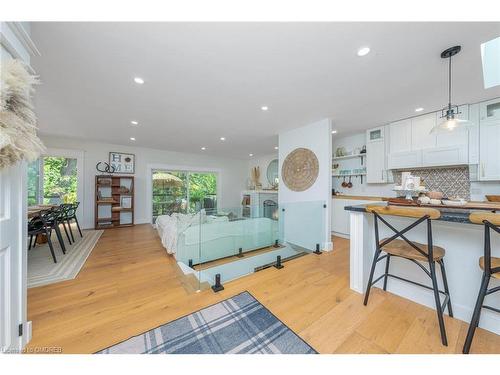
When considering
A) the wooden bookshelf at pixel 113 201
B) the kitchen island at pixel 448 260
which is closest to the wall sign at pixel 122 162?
the wooden bookshelf at pixel 113 201

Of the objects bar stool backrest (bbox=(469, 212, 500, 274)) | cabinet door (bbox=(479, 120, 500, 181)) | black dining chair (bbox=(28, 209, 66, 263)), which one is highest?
cabinet door (bbox=(479, 120, 500, 181))

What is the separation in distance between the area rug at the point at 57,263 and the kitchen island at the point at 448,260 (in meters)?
3.25

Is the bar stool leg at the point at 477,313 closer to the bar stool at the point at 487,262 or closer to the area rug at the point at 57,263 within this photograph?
the bar stool at the point at 487,262

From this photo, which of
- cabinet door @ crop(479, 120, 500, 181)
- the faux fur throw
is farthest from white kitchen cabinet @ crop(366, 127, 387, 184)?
the faux fur throw

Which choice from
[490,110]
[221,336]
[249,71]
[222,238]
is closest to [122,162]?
[222,238]

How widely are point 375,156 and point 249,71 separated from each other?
3.23m

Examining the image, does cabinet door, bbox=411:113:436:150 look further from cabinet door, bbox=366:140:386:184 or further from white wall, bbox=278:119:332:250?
white wall, bbox=278:119:332:250

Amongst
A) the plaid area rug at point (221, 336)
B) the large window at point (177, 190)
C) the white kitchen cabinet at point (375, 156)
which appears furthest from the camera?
the large window at point (177, 190)

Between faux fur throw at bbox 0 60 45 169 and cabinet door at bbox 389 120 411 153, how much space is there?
4577 mm

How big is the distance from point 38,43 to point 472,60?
3.86 m

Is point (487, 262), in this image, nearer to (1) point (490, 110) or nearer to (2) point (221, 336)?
(2) point (221, 336)

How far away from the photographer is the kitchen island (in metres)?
1.34

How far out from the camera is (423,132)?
3119 millimetres

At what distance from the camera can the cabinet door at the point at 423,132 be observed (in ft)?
9.95
